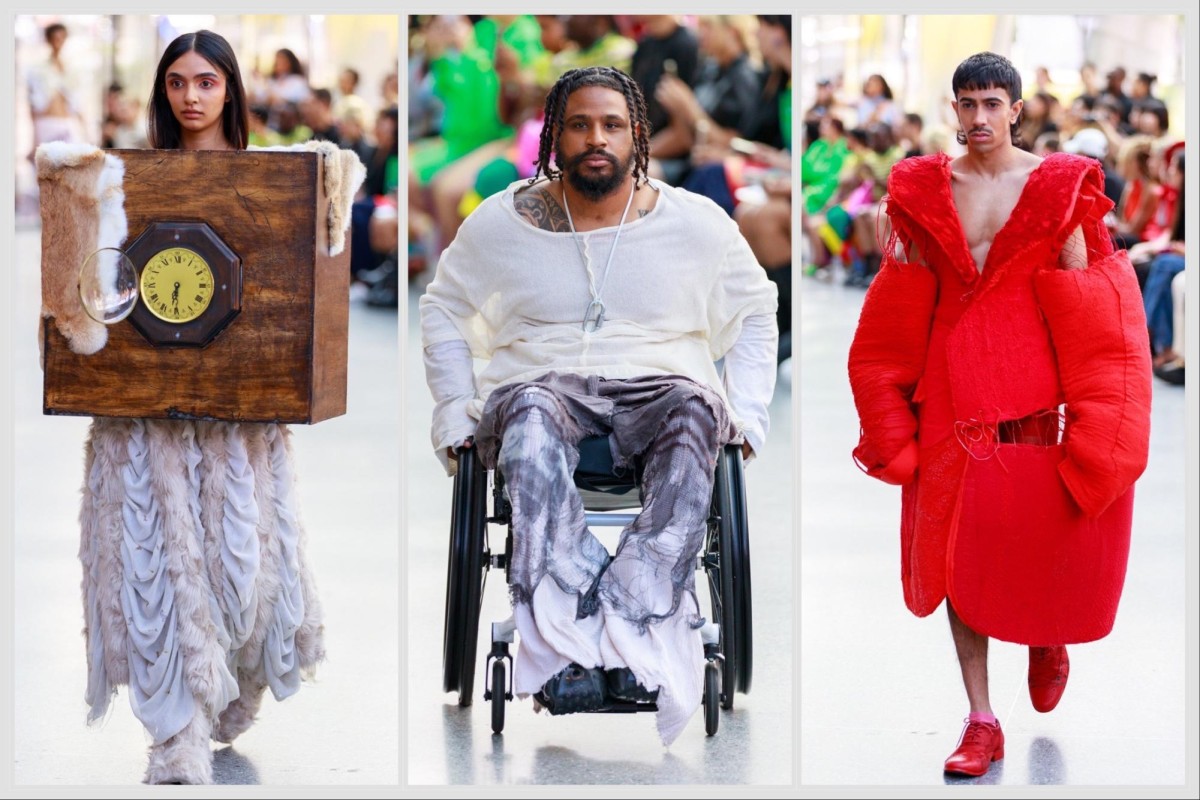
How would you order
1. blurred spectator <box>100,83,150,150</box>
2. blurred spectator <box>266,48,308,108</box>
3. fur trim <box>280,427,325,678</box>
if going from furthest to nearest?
blurred spectator <box>100,83,150,150</box>, blurred spectator <box>266,48,308,108</box>, fur trim <box>280,427,325,678</box>

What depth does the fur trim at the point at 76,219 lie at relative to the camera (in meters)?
3.81

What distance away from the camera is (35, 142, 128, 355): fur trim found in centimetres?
381

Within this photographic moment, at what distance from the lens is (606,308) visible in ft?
14.1

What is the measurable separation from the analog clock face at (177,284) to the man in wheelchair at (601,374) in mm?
692

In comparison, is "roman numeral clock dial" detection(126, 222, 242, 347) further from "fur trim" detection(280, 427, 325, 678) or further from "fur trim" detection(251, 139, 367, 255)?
"fur trim" detection(280, 427, 325, 678)

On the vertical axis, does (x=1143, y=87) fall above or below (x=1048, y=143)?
above

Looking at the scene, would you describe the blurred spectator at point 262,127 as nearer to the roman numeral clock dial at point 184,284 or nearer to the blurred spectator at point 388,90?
the blurred spectator at point 388,90

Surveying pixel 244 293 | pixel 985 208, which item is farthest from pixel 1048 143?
pixel 244 293

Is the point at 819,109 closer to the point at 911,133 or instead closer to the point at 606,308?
the point at 911,133

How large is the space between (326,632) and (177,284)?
1.82m

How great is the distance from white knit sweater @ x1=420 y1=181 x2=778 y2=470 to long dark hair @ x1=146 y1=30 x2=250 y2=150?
2.10 ft

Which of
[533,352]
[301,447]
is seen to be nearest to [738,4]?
[533,352]

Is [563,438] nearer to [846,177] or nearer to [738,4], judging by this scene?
[738,4]

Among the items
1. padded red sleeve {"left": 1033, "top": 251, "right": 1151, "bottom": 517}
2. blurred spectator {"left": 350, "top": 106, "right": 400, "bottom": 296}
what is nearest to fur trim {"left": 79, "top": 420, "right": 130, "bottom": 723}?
padded red sleeve {"left": 1033, "top": 251, "right": 1151, "bottom": 517}
